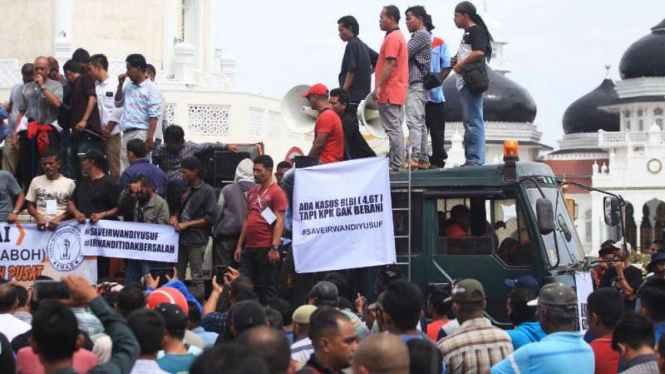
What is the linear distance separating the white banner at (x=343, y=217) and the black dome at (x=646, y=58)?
71553 millimetres

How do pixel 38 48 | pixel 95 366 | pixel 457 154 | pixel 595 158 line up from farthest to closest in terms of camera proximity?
1. pixel 595 158
2. pixel 457 154
3. pixel 38 48
4. pixel 95 366

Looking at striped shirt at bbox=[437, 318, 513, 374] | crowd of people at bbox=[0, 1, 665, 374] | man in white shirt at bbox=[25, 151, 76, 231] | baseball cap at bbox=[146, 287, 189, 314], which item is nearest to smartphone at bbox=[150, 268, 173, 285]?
crowd of people at bbox=[0, 1, 665, 374]

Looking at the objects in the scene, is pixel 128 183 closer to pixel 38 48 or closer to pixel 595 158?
pixel 38 48

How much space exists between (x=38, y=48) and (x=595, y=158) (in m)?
53.7

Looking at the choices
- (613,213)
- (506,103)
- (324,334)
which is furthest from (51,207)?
(506,103)

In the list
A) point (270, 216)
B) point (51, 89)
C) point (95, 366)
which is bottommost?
point (95, 366)

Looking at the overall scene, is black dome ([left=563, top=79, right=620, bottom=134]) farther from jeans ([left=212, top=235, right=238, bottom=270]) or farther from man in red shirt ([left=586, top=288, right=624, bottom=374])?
man in red shirt ([left=586, top=288, right=624, bottom=374])

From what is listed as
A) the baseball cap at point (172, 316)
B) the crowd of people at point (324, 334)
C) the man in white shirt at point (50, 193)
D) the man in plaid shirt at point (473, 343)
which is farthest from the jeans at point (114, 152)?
the baseball cap at point (172, 316)

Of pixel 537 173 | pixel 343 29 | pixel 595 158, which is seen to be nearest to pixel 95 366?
pixel 537 173

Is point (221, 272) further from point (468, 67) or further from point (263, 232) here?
point (468, 67)

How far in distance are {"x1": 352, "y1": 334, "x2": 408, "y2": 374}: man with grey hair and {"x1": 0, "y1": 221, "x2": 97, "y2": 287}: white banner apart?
254 inches

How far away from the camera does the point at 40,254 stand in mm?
12703

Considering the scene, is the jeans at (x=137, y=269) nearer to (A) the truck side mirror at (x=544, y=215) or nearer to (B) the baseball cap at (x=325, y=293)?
(B) the baseball cap at (x=325, y=293)

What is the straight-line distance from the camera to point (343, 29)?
1454cm
